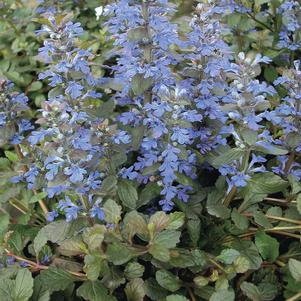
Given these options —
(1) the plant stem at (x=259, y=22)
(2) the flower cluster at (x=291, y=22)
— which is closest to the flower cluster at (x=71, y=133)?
(2) the flower cluster at (x=291, y=22)

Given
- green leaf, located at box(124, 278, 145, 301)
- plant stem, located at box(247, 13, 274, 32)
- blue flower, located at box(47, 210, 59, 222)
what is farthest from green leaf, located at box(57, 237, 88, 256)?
plant stem, located at box(247, 13, 274, 32)

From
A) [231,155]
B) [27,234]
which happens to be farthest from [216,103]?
[27,234]

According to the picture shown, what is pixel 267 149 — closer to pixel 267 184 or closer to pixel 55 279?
pixel 267 184

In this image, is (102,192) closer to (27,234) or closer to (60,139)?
(60,139)

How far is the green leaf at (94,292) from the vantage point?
169 cm

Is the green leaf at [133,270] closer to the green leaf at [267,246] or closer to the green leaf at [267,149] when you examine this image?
the green leaf at [267,246]

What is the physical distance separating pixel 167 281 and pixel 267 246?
443 millimetres

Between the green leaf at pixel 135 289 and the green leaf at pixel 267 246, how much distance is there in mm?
498

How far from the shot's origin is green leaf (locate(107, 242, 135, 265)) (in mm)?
1646

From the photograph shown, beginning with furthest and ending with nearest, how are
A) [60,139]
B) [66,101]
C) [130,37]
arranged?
[66,101], [130,37], [60,139]

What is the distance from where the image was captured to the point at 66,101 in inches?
73.5

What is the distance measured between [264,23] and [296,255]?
145 cm

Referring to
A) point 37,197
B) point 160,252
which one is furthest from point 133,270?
point 37,197

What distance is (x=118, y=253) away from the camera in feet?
5.45
